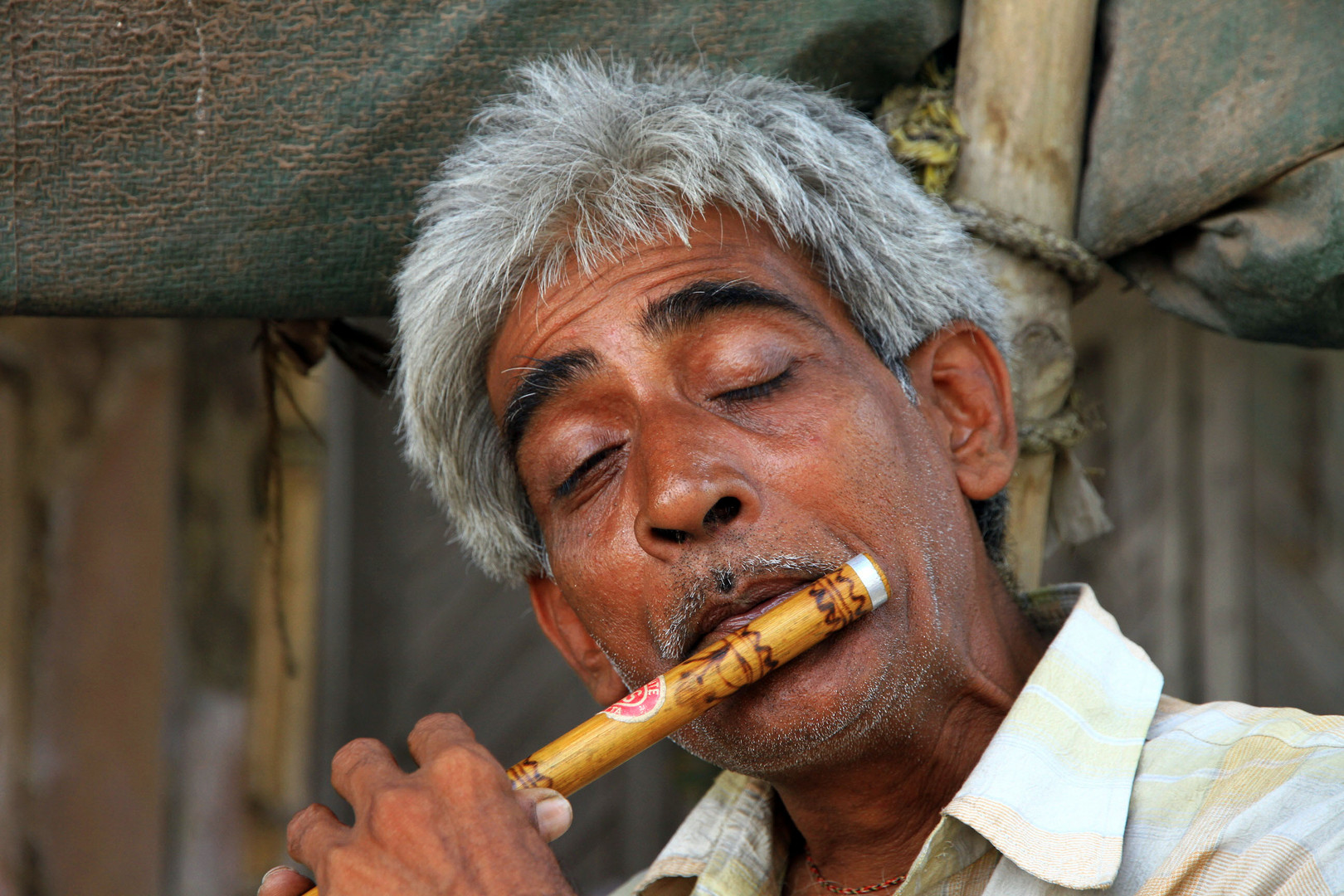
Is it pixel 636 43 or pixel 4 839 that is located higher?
pixel 636 43

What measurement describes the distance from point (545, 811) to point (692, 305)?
0.80m

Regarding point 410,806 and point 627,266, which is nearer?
point 410,806

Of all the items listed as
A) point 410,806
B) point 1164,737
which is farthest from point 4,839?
point 1164,737

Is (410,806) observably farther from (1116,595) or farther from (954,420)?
(1116,595)

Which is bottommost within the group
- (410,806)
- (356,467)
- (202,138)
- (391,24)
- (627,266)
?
(356,467)

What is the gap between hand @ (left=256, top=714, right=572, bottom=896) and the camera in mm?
1418

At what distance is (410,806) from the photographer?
1471 millimetres

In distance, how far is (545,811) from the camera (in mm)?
1516

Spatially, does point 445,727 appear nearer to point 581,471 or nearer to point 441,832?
point 441,832

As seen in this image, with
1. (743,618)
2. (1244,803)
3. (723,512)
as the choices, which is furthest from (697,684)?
(1244,803)

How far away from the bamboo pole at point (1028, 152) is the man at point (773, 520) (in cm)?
8

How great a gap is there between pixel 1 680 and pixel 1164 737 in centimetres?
262

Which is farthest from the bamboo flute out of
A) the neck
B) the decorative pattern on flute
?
the neck

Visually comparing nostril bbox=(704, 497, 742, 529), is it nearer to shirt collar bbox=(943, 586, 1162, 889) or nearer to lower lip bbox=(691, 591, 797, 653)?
lower lip bbox=(691, 591, 797, 653)
